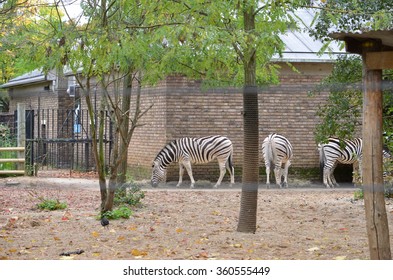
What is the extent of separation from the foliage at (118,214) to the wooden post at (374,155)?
409 cm

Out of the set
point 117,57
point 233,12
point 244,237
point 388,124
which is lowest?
point 244,237

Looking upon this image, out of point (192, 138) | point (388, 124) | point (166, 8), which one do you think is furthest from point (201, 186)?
point (166, 8)

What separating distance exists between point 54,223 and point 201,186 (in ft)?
17.9

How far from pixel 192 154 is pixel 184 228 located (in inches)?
215

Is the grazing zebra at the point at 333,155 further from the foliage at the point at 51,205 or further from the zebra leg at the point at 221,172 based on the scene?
the foliage at the point at 51,205

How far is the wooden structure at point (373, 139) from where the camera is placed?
→ 5160 mm

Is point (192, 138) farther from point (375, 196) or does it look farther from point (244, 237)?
point (375, 196)

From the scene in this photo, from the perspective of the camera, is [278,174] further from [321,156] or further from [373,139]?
[373,139]

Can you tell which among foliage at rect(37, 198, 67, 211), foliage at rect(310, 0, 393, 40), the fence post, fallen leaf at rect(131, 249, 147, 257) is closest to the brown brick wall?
the fence post

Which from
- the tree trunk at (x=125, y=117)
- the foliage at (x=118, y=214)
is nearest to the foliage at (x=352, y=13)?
the tree trunk at (x=125, y=117)

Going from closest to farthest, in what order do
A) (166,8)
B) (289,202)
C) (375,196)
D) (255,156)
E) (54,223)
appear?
(375,196) → (166,8) → (255,156) → (54,223) → (289,202)

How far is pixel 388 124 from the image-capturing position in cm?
919

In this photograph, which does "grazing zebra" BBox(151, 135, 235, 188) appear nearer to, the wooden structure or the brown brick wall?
the brown brick wall

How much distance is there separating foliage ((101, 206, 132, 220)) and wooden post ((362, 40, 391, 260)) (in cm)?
409
